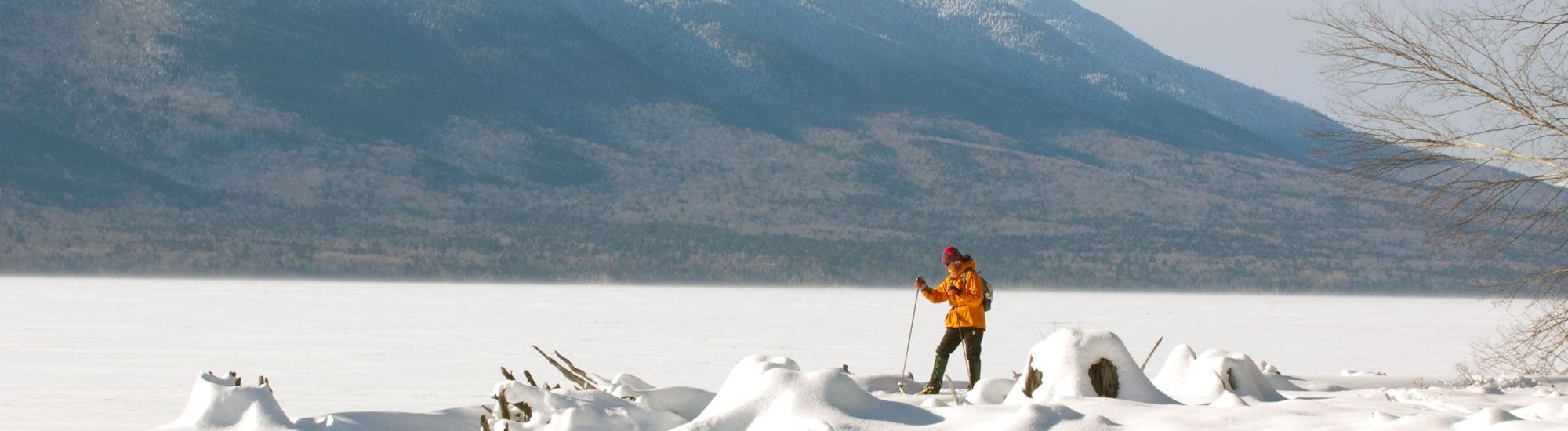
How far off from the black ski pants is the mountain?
88.3 metres

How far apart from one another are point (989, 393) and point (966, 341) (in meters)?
1.75

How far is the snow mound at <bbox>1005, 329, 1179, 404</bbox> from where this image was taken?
9.56 m

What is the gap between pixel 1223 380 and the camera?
432 inches

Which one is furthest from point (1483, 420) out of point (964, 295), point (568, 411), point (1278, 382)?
point (1278, 382)

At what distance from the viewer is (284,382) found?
16.1m

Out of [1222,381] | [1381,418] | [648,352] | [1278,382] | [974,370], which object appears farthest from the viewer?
[648,352]

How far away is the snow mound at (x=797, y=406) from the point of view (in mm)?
8438

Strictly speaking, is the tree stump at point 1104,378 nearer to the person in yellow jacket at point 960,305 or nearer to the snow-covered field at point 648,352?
the snow-covered field at point 648,352

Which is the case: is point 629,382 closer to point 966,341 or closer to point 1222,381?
point 966,341

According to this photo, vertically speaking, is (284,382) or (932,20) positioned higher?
(932,20)

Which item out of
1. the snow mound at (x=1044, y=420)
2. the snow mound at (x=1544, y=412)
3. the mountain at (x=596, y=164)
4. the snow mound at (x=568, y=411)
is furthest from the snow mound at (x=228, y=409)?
the mountain at (x=596, y=164)

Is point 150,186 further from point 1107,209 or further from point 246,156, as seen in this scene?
point 1107,209

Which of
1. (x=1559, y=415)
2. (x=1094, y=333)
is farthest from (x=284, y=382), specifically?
(x=1559, y=415)

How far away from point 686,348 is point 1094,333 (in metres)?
13.0
